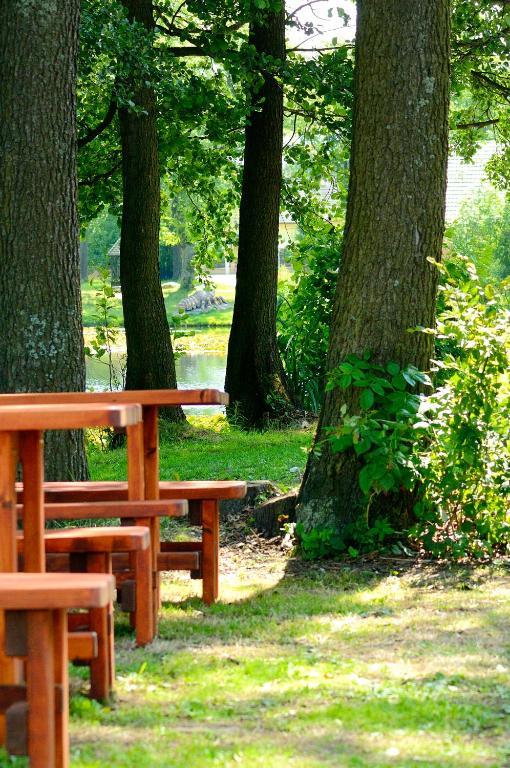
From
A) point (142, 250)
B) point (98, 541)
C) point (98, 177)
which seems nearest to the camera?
point (98, 541)

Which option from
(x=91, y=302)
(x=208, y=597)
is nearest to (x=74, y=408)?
(x=208, y=597)

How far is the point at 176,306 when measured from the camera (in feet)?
178

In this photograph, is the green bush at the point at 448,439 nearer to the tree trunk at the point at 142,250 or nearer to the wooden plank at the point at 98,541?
the wooden plank at the point at 98,541

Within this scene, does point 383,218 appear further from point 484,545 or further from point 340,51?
point 340,51

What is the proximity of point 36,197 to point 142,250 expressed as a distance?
20.9 ft

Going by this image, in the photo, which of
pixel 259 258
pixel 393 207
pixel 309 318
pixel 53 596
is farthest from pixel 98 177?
pixel 53 596

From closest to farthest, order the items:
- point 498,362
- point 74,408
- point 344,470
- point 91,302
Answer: point 74,408 → point 498,362 → point 344,470 → point 91,302

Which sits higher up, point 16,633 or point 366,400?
point 366,400

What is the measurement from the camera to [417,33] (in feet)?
22.3

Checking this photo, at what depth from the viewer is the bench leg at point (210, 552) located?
5801mm

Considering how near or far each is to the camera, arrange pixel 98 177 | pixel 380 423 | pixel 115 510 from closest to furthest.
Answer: pixel 115 510, pixel 380 423, pixel 98 177

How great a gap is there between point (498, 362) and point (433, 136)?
1474 millimetres

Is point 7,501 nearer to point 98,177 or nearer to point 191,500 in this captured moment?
point 191,500

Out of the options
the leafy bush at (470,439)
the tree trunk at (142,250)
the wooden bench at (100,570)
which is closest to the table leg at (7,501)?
the wooden bench at (100,570)
